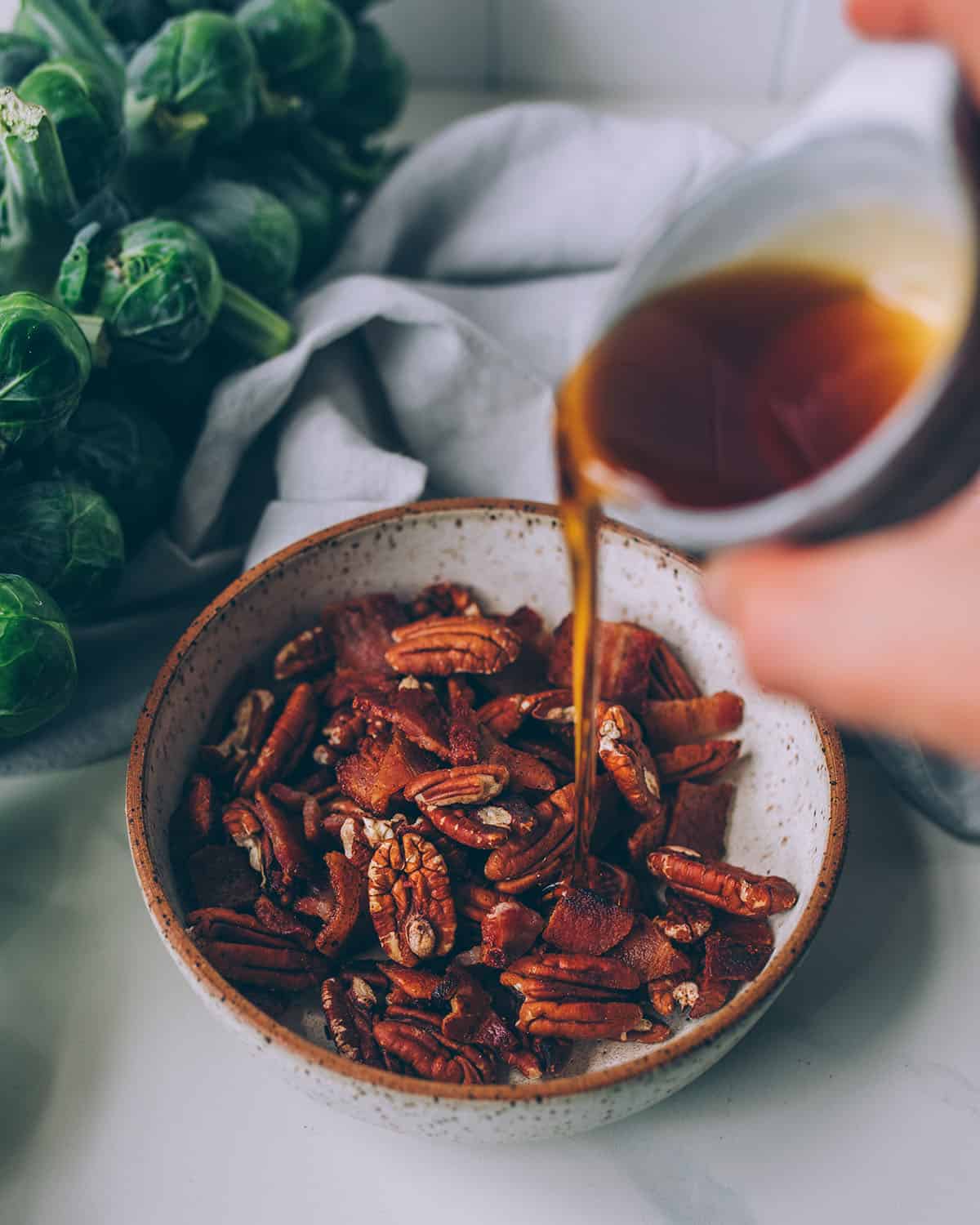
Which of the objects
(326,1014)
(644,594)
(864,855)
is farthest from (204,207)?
(864,855)

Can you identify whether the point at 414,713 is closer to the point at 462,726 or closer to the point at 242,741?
the point at 462,726

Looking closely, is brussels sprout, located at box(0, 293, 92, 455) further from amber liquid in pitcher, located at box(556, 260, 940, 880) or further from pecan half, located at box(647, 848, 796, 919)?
pecan half, located at box(647, 848, 796, 919)

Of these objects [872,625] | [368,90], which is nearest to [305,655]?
[872,625]

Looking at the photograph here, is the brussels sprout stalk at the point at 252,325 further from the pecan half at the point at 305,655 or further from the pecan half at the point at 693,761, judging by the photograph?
the pecan half at the point at 693,761

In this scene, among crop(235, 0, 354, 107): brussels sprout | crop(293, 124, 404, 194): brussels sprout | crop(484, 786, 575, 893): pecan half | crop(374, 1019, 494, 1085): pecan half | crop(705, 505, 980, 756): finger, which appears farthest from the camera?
crop(293, 124, 404, 194): brussels sprout

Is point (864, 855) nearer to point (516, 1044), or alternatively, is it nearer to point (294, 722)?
point (516, 1044)

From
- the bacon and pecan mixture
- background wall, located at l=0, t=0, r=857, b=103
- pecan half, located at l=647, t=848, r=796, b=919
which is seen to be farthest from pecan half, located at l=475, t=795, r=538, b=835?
background wall, located at l=0, t=0, r=857, b=103

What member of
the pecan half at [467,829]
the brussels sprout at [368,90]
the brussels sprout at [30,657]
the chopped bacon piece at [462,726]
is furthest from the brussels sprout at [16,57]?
the pecan half at [467,829]
